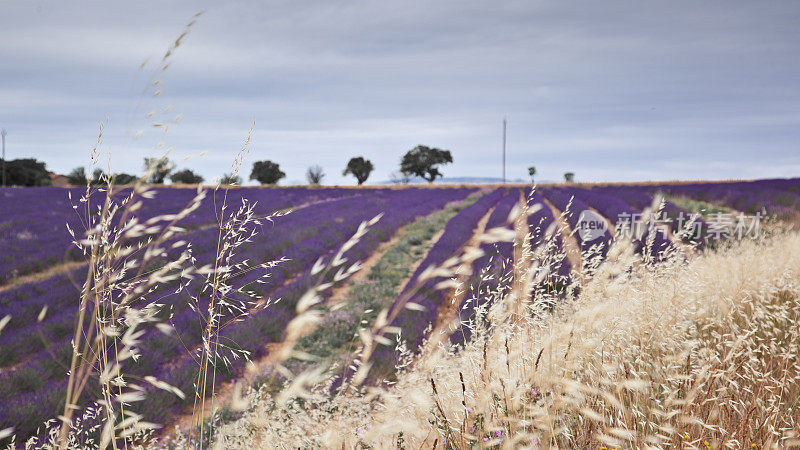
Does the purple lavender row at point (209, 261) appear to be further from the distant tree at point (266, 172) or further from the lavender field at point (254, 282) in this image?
the distant tree at point (266, 172)

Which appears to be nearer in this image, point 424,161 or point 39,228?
point 39,228

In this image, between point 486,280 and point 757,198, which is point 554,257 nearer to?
point 486,280

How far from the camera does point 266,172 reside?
6103 cm

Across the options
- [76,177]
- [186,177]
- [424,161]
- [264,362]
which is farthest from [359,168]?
[264,362]

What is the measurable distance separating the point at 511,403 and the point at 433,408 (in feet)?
2.30

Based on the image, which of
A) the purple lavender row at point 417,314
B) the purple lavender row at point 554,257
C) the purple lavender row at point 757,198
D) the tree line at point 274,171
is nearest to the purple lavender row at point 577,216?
the purple lavender row at point 554,257

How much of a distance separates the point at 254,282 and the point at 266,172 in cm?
5718

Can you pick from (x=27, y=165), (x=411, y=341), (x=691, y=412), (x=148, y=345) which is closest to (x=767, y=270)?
(x=691, y=412)

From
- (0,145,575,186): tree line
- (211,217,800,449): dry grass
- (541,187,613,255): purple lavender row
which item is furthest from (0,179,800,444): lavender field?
(0,145,575,186): tree line

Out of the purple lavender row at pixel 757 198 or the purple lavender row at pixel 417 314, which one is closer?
the purple lavender row at pixel 417 314

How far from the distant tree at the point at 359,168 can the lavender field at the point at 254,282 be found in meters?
49.3

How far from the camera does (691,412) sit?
2.27 metres

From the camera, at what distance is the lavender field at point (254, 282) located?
1979 mm

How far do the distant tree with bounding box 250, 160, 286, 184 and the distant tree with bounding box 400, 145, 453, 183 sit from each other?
19346 mm
